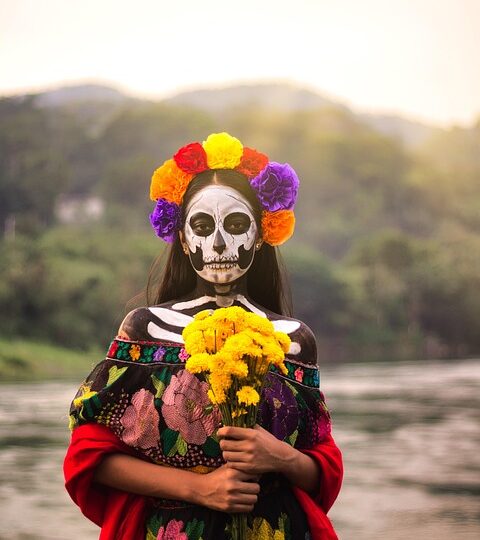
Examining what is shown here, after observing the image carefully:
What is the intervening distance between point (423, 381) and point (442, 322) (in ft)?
60.0

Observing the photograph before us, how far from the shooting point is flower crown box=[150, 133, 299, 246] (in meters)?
2.68

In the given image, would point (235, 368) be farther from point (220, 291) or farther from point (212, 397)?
point (220, 291)

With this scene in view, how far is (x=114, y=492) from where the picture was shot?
2490mm

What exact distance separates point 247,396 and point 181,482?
0.28 m

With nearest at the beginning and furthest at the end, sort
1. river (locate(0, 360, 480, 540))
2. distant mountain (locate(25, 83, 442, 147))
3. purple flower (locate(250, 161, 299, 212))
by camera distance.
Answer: purple flower (locate(250, 161, 299, 212))
river (locate(0, 360, 480, 540))
distant mountain (locate(25, 83, 442, 147))

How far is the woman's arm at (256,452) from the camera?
2.27 meters

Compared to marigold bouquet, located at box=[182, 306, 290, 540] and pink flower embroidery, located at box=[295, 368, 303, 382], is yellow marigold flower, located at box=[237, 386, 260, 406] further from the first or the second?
pink flower embroidery, located at box=[295, 368, 303, 382]

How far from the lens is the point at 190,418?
240 centimetres

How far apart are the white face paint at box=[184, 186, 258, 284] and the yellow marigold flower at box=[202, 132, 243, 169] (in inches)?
2.5

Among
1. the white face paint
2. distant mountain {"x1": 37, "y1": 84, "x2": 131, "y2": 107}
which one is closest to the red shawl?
the white face paint

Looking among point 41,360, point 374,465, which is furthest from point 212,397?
point 41,360

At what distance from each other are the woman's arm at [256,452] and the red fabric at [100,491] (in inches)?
10.8

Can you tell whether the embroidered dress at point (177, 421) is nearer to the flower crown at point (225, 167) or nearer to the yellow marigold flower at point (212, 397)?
the yellow marigold flower at point (212, 397)

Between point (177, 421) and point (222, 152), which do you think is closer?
point (177, 421)
